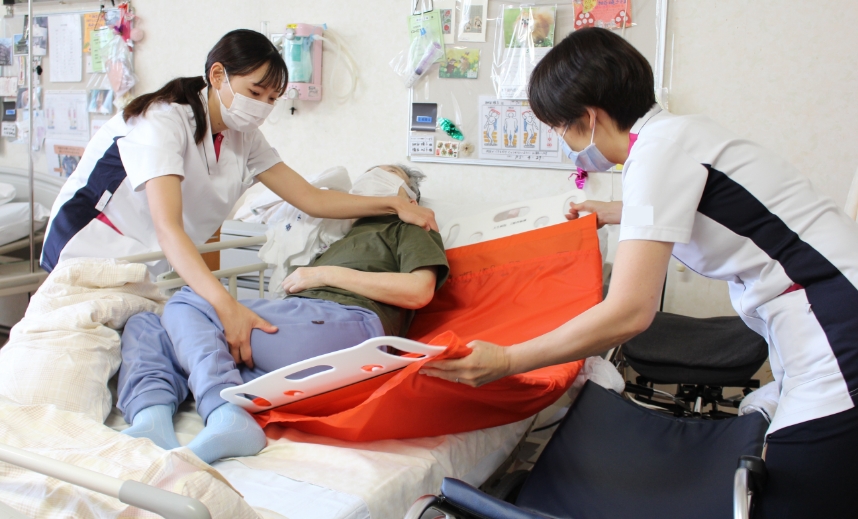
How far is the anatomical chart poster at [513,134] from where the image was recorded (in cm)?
262

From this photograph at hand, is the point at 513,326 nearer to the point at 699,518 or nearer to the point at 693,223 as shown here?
the point at 699,518

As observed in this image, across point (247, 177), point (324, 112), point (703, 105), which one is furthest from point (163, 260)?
point (703, 105)

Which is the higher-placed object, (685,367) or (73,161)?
(73,161)

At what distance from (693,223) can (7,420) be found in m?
1.10

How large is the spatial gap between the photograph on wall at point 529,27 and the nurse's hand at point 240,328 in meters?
1.70

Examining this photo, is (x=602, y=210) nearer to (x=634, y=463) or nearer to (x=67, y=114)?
(x=634, y=463)

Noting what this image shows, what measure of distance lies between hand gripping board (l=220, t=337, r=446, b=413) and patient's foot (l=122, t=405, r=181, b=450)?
12 centimetres

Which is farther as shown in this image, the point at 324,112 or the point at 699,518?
the point at 324,112

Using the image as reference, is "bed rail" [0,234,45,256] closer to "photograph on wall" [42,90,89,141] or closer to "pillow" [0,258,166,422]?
"photograph on wall" [42,90,89,141]

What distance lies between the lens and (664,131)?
1.04 metres

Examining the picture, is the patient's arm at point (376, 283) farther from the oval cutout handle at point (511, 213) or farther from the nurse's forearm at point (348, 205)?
the oval cutout handle at point (511, 213)

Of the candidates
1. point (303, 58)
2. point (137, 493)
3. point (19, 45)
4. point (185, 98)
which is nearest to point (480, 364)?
point (137, 493)

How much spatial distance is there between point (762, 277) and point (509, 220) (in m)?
1.20

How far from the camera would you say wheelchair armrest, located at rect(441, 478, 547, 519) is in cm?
95
